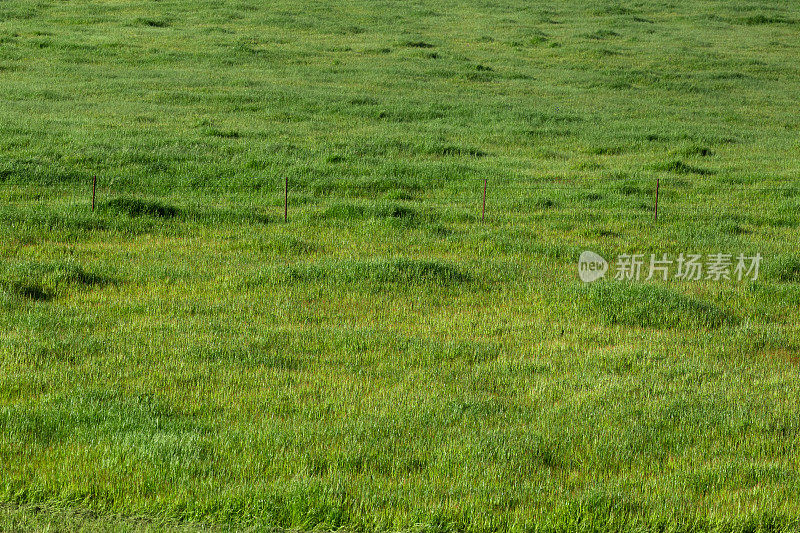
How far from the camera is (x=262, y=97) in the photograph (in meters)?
35.7

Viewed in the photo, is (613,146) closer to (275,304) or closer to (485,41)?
(275,304)

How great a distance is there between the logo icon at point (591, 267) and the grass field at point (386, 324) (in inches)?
9.4

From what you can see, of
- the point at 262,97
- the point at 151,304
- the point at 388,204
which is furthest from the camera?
the point at 262,97

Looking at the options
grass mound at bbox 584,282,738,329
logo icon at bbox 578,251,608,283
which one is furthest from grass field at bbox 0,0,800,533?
logo icon at bbox 578,251,608,283

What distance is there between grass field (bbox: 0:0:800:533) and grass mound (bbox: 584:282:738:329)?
41mm

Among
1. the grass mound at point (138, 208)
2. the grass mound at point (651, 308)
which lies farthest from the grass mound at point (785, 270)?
the grass mound at point (138, 208)

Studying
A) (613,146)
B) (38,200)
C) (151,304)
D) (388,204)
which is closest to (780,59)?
(613,146)

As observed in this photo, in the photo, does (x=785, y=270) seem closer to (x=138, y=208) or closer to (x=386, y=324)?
(x=386, y=324)

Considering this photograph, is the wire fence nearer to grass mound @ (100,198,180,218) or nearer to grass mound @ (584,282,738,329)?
grass mound @ (100,198,180,218)

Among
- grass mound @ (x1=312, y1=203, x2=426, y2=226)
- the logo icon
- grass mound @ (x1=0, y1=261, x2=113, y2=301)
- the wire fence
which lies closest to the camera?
grass mound @ (x1=0, y1=261, x2=113, y2=301)

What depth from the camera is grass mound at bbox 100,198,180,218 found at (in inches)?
710

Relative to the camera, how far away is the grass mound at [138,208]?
59.2 ft

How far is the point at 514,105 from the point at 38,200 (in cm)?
2196

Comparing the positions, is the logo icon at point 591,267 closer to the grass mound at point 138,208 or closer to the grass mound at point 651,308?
the grass mound at point 651,308
